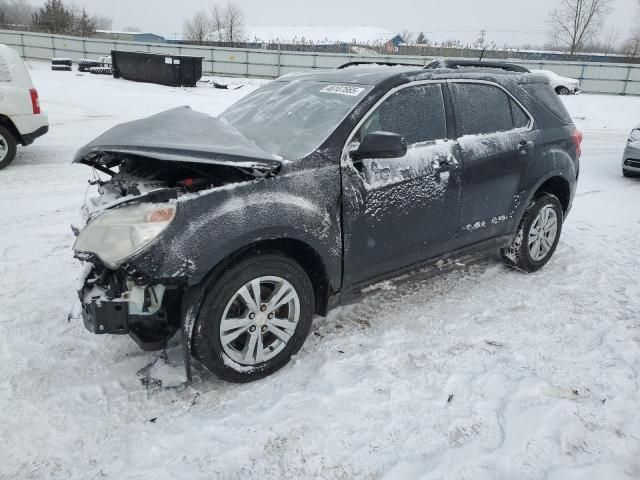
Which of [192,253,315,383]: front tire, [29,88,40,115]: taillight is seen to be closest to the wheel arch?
[192,253,315,383]: front tire

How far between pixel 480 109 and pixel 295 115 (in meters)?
1.57

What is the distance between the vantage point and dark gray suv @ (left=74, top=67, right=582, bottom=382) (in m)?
2.62

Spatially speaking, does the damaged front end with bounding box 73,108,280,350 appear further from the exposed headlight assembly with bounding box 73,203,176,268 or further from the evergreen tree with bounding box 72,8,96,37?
the evergreen tree with bounding box 72,8,96,37

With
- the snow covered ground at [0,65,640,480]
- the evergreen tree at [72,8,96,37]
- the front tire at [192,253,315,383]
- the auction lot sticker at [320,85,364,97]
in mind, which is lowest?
the snow covered ground at [0,65,640,480]

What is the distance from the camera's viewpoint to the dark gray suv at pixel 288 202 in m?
2.62

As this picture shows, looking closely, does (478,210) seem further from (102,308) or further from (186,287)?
(102,308)

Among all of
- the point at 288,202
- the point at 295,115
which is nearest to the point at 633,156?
the point at 295,115

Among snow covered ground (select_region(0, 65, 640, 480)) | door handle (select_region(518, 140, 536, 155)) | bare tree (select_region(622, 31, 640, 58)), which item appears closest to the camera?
snow covered ground (select_region(0, 65, 640, 480))

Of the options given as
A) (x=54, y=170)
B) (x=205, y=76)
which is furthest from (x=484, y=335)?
(x=205, y=76)

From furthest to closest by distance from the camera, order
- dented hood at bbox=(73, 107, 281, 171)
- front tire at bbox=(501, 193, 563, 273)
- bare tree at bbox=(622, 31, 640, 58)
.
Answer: bare tree at bbox=(622, 31, 640, 58), front tire at bbox=(501, 193, 563, 273), dented hood at bbox=(73, 107, 281, 171)

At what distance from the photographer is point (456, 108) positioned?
380cm

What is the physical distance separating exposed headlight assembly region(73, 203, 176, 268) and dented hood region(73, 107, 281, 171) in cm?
30

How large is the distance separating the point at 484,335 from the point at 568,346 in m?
0.57

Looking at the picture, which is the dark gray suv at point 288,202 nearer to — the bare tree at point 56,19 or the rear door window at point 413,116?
the rear door window at point 413,116
